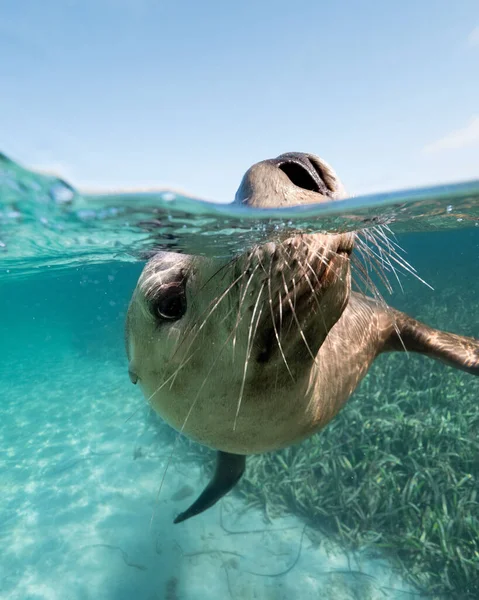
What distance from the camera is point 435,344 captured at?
13.6ft

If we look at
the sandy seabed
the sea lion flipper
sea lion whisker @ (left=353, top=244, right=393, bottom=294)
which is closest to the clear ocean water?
the sandy seabed

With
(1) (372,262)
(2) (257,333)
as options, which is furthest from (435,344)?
(2) (257,333)

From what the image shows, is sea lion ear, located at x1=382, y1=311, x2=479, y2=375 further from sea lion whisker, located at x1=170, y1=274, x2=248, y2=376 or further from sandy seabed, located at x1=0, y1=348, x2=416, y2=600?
sandy seabed, located at x1=0, y1=348, x2=416, y2=600

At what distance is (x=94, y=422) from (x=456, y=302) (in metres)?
13.4

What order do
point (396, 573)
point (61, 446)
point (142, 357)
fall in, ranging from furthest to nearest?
A: point (61, 446) < point (396, 573) < point (142, 357)

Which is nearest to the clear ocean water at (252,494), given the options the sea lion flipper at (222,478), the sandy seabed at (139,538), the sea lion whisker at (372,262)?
the sandy seabed at (139,538)

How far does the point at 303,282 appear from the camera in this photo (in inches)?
60.7

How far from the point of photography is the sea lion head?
1.60 metres

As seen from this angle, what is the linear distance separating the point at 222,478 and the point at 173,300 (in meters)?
3.24

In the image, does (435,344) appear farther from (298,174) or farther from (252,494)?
(252,494)

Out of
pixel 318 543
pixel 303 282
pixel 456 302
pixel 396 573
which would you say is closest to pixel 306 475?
pixel 318 543

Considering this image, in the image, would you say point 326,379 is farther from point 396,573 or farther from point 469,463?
point 469,463

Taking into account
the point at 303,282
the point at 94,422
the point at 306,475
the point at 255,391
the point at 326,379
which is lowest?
the point at 94,422

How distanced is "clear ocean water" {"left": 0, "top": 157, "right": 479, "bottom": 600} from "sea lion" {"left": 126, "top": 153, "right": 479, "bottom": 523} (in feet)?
2.49
